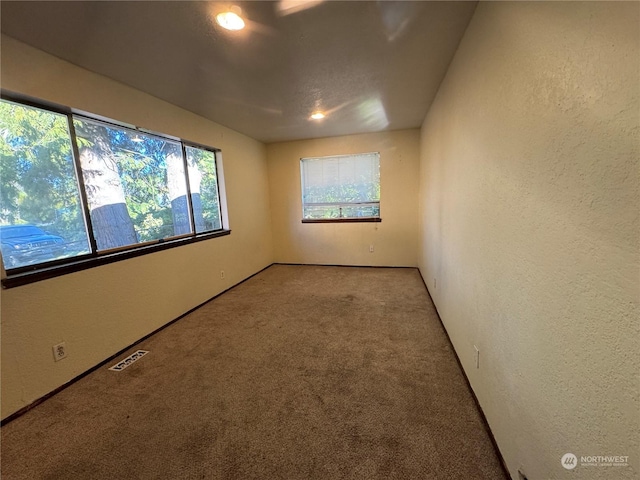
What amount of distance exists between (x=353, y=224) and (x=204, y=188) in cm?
250

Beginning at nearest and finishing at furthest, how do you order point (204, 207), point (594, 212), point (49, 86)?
1. point (594, 212)
2. point (49, 86)
3. point (204, 207)

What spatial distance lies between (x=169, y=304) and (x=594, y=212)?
128 inches

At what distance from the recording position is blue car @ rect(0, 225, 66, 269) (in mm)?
1704

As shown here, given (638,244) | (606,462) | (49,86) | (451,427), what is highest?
(49,86)

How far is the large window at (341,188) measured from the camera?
4.56 metres

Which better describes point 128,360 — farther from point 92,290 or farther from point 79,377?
point 92,290

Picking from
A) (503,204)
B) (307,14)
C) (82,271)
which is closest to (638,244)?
(503,204)

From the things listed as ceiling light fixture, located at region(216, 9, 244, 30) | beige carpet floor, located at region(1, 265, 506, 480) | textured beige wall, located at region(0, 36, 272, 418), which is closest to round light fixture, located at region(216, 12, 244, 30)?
ceiling light fixture, located at region(216, 9, 244, 30)

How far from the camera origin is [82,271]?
79.4 inches

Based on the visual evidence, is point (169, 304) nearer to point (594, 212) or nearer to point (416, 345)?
point (416, 345)

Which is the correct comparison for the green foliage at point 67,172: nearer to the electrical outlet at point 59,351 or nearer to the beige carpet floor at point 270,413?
the electrical outlet at point 59,351

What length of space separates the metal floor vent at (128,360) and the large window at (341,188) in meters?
3.26

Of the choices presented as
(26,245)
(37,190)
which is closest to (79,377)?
(26,245)

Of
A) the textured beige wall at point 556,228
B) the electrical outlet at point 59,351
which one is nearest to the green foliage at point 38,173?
the electrical outlet at point 59,351
